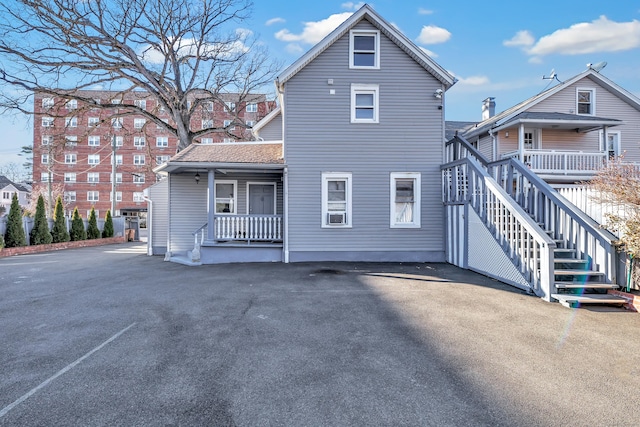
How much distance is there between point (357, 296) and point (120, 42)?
17578mm

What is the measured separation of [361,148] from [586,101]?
14431 millimetres

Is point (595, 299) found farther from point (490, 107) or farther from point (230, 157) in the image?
point (490, 107)

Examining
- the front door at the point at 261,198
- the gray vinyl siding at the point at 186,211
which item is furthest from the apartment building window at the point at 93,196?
the front door at the point at 261,198

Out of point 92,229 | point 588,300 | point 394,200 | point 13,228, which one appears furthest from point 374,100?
point 92,229

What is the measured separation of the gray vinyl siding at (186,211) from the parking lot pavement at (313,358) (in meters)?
5.42

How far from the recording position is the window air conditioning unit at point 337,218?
412 inches

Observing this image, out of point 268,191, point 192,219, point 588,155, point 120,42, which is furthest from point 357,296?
point 120,42

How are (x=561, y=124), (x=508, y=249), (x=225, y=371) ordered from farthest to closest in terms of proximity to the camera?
(x=561, y=124) < (x=508, y=249) < (x=225, y=371)

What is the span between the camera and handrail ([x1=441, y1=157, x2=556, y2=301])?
5.94m

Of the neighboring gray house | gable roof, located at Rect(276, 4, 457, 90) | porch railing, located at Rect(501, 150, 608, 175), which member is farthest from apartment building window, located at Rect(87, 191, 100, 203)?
porch railing, located at Rect(501, 150, 608, 175)

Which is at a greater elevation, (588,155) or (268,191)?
(588,155)

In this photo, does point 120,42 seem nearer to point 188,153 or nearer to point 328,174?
point 188,153

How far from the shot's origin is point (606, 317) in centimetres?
500

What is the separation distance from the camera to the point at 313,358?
3.61 m
